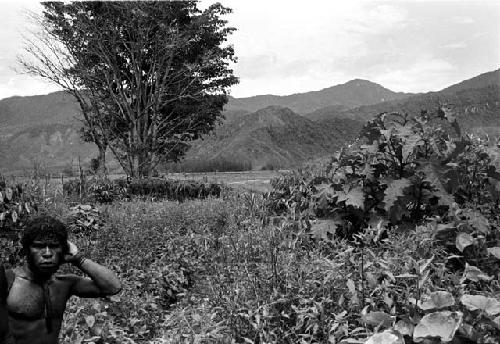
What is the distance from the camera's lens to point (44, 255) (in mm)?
2322

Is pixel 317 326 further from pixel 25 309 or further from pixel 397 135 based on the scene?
pixel 397 135

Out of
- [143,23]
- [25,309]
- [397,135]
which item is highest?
[143,23]

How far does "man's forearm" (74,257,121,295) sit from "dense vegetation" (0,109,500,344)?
1.16 meters

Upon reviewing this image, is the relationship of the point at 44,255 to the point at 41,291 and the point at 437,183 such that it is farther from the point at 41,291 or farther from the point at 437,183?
the point at 437,183

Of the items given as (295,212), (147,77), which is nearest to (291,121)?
(147,77)

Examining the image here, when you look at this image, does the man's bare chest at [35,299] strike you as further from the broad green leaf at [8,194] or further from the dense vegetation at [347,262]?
the broad green leaf at [8,194]

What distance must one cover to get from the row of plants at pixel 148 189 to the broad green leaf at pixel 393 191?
8.26m

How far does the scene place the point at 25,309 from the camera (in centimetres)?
235

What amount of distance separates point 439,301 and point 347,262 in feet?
3.88

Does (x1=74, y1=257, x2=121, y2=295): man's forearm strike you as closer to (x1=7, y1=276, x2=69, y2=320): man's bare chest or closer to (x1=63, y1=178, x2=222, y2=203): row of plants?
(x1=7, y1=276, x2=69, y2=320): man's bare chest

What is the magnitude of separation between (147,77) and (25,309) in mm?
16697

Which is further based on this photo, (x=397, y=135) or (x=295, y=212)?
(x=295, y=212)

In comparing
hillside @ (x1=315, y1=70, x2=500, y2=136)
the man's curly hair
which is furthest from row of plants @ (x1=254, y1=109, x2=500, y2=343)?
the man's curly hair

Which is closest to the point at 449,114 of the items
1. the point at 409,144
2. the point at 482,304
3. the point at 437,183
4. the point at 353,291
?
the point at 409,144
